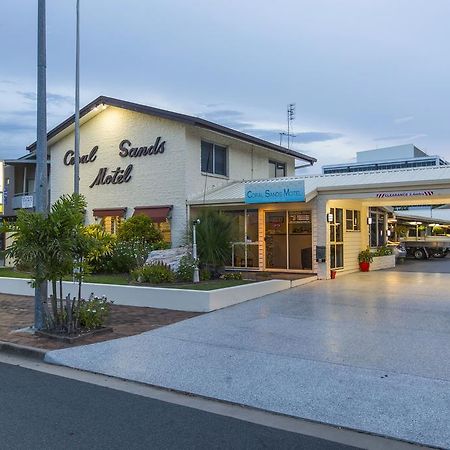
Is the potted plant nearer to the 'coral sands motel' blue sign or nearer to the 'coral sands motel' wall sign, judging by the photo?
the 'coral sands motel' blue sign

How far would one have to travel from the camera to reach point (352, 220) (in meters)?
20.4

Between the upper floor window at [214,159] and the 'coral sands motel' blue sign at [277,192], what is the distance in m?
3.98

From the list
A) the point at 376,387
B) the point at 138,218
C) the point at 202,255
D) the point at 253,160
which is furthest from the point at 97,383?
the point at 253,160

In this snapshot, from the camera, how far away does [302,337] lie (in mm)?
8688

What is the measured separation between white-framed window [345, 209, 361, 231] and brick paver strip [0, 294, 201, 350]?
10.4m

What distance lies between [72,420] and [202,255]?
32.9 ft

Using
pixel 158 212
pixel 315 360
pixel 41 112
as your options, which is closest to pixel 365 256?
pixel 158 212

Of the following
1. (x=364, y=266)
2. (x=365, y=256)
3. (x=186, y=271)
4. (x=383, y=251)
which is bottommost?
(x=364, y=266)

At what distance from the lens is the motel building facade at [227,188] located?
671 inches

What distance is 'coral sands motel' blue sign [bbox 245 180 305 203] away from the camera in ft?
52.6

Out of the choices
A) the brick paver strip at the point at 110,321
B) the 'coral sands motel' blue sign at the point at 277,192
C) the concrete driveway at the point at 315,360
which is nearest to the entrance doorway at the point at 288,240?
the 'coral sands motel' blue sign at the point at 277,192

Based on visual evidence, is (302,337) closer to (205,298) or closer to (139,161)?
(205,298)

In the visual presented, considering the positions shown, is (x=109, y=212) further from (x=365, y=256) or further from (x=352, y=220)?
(x=365, y=256)

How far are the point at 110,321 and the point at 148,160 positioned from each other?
443 inches
